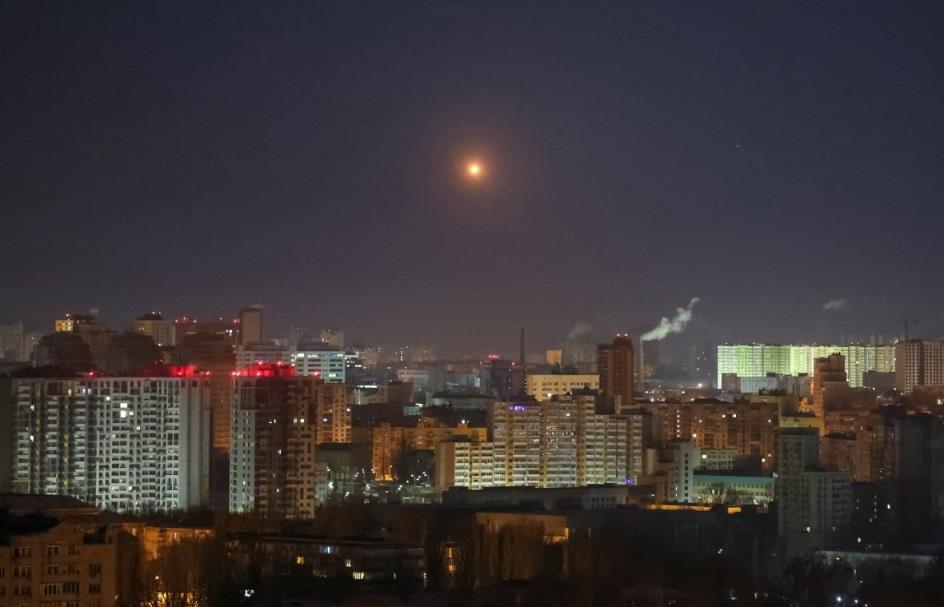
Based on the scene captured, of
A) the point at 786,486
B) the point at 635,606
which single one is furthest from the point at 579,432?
the point at 635,606

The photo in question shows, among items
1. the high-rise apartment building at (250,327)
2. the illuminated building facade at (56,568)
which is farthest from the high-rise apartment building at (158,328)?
the illuminated building facade at (56,568)

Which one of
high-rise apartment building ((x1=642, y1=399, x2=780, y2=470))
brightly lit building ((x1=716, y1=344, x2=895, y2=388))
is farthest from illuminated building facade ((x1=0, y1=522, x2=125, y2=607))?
brightly lit building ((x1=716, y1=344, x2=895, y2=388))

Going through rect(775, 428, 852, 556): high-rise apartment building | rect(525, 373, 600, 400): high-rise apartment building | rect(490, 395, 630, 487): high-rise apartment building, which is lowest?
rect(775, 428, 852, 556): high-rise apartment building

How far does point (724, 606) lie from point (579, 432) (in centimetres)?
1146

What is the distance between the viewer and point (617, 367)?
3584 centimetres

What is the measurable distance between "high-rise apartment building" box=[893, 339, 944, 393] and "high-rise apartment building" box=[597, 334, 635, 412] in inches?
365

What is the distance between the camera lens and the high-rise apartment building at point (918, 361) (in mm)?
43562

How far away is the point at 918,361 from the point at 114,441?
22.3 metres

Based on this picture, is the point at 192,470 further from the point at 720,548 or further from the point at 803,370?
the point at 803,370

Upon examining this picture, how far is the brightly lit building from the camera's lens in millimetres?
44375

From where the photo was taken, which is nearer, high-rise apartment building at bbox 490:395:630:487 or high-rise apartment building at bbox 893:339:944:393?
high-rise apartment building at bbox 490:395:630:487

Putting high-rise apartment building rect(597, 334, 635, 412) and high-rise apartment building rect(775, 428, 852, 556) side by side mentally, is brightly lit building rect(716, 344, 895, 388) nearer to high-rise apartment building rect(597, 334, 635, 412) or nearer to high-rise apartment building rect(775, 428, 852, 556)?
high-rise apartment building rect(597, 334, 635, 412)

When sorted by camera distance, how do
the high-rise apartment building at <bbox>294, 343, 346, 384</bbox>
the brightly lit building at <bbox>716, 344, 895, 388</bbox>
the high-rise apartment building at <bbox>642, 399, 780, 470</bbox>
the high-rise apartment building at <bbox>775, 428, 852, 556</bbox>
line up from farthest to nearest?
the brightly lit building at <bbox>716, 344, 895, 388</bbox> < the high-rise apartment building at <bbox>294, 343, 346, 384</bbox> < the high-rise apartment building at <bbox>642, 399, 780, 470</bbox> < the high-rise apartment building at <bbox>775, 428, 852, 556</bbox>

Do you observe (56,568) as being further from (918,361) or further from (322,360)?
(918,361)
